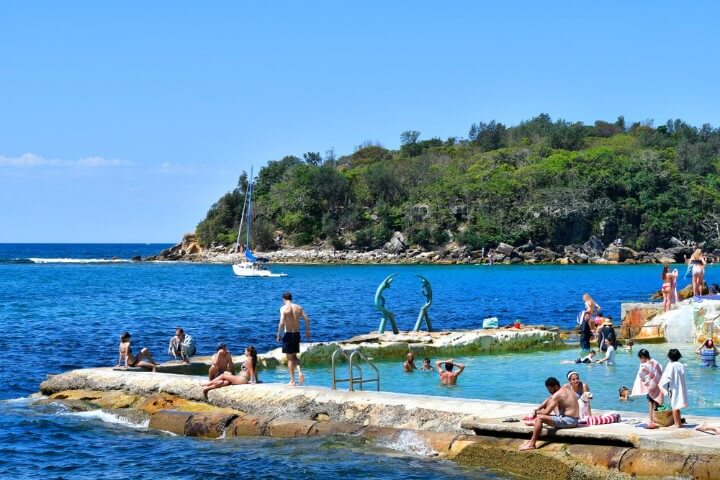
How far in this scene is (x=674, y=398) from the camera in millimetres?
13875

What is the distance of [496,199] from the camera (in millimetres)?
116312

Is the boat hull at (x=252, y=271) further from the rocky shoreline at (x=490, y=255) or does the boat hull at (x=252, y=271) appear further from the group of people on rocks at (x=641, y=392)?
the group of people on rocks at (x=641, y=392)

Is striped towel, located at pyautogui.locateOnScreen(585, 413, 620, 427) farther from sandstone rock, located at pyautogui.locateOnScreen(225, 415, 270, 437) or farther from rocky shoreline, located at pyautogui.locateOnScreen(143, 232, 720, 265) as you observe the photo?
rocky shoreline, located at pyautogui.locateOnScreen(143, 232, 720, 265)

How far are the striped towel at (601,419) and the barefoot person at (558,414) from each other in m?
0.20

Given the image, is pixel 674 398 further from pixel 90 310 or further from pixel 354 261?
pixel 354 261

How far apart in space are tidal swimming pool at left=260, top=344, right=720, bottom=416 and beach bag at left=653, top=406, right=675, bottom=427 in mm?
3580

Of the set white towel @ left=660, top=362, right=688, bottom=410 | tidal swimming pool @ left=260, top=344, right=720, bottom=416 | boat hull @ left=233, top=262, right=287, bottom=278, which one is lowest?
tidal swimming pool @ left=260, top=344, right=720, bottom=416

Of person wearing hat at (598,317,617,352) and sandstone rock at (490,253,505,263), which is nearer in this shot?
person wearing hat at (598,317,617,352)

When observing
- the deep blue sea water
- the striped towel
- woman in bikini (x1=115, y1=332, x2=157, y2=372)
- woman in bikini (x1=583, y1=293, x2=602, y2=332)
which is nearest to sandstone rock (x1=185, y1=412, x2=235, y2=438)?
the deep blue sea water

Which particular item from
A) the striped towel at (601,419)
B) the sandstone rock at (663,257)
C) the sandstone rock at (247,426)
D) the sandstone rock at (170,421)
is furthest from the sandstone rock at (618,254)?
the striped towel at (601,419)

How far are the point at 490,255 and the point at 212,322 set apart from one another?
6765 cm

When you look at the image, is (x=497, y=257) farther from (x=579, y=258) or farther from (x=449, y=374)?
(x=449, y=374)

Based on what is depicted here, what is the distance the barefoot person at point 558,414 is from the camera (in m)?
14.2

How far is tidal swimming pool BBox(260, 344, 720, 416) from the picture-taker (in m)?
19.3
